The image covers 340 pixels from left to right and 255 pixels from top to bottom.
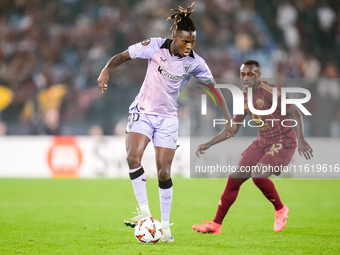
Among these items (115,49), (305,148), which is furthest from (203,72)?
(115,49)

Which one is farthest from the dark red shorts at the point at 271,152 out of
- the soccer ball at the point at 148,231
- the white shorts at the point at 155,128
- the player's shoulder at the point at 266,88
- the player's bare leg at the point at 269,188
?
the soccer ball at the point at 148,231

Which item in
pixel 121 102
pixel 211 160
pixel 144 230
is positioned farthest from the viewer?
pixel 121 102

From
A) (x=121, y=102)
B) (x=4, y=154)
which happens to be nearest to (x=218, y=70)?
(x=121, y=102)

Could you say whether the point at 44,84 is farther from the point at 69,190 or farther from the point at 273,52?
the point at 273,52

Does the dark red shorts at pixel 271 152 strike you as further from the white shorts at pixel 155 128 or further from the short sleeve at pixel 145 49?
the short sleeve at pixel 145 49

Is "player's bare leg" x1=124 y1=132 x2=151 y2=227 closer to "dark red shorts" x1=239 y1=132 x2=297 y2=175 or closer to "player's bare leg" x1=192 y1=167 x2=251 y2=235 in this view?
"player's bare leg" x1=192 y1=167 x2=251 y2=235

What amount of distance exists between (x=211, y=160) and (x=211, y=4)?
6635mm

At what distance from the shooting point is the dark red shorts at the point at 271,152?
24.6ft

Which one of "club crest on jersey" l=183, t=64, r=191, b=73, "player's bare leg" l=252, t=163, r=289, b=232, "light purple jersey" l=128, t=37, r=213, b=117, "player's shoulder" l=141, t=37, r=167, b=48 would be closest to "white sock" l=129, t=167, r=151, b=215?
"light purple jersey" l=128, t=37, r=213, b=117

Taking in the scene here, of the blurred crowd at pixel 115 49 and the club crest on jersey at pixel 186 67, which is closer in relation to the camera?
the club crest on jersey at pixel 186 67

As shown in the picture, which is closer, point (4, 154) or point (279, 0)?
point (4, 154)

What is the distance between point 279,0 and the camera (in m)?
18.8

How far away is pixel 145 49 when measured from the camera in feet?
21.9

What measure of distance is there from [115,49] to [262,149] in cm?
1026
